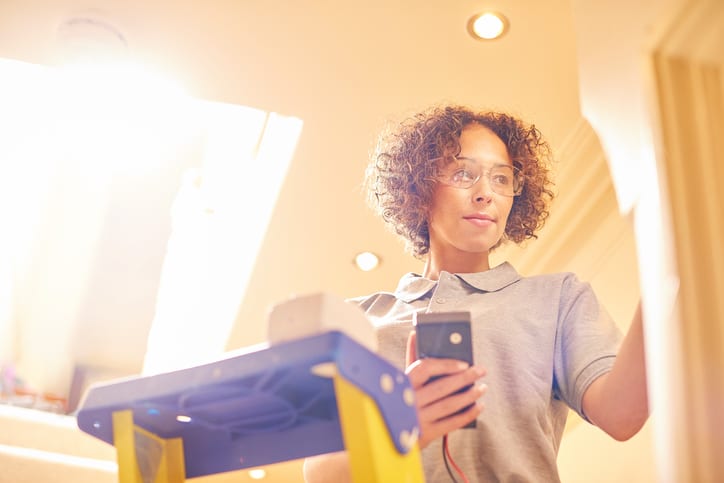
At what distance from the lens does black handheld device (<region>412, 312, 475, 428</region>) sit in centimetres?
108

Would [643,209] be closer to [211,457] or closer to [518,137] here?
[211,457]

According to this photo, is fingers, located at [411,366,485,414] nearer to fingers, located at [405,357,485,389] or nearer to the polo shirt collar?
fingers, located at [405,357,485,389]

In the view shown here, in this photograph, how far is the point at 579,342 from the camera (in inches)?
57.1

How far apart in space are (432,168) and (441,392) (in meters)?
0.85

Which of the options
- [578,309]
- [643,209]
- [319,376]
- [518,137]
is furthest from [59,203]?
[643,209]

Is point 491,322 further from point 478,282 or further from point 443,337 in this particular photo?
point 443,337

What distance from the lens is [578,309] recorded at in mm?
1522

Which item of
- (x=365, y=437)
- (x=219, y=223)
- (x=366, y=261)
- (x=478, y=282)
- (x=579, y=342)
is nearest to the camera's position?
(x=365, y=437)

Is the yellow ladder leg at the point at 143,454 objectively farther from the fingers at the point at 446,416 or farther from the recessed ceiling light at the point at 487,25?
the recessed ceiling light at the point at 487,25

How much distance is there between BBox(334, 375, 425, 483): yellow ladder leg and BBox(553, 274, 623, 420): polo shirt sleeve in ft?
1.99

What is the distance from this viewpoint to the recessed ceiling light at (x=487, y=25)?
2443 millimetres

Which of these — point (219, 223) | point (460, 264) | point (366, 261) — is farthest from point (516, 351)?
point (219, 223)

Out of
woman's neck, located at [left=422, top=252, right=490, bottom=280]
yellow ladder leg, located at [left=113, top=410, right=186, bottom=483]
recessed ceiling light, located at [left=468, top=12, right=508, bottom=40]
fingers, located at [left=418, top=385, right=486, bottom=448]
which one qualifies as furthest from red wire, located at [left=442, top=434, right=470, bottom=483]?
recessed ceiling light, located at [left=468, top=12, right=508, bottom=40]

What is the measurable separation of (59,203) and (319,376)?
3678 millimetres
